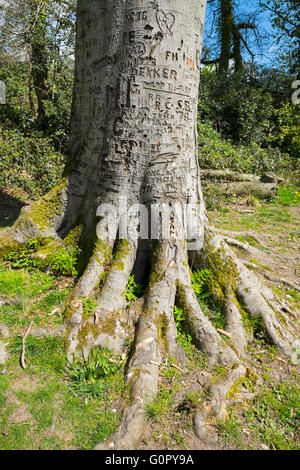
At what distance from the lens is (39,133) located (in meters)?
8.82

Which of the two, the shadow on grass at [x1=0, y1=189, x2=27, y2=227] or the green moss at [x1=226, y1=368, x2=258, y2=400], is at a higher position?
the shadow on grass at [x1=0, y1=189, x2=27, y2=227]

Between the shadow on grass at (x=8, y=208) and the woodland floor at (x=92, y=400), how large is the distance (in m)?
2.87

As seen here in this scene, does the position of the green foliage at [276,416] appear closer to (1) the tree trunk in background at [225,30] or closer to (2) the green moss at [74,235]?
(2) the green moss at [74,235]

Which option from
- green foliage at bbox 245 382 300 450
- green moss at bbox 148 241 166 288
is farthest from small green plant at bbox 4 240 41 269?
green foliage at bbox 245 382 300 450

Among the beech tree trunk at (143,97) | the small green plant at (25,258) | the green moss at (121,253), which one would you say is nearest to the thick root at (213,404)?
the green moss at (121,253)

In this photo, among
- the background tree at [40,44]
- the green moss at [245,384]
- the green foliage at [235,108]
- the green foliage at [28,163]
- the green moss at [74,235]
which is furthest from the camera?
the green foliage at [235,108]

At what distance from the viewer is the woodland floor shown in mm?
2113

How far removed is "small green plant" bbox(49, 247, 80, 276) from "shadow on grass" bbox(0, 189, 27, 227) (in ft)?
8.47

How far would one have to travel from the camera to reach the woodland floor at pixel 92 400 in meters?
2.11

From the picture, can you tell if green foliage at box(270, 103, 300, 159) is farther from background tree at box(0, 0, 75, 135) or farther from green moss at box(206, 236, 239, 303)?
green moss at box(206, 236, 239, 303)

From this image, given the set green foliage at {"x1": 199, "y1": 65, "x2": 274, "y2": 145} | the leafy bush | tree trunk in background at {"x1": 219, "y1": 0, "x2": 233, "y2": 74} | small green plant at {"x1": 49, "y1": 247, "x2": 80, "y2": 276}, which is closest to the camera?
small green plant at {"x1": 49, "y1": 247, "x2": 80, "y2": 276}

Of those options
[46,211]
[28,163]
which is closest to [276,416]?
[46,211]

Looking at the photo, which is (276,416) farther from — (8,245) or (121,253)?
(8,245)
